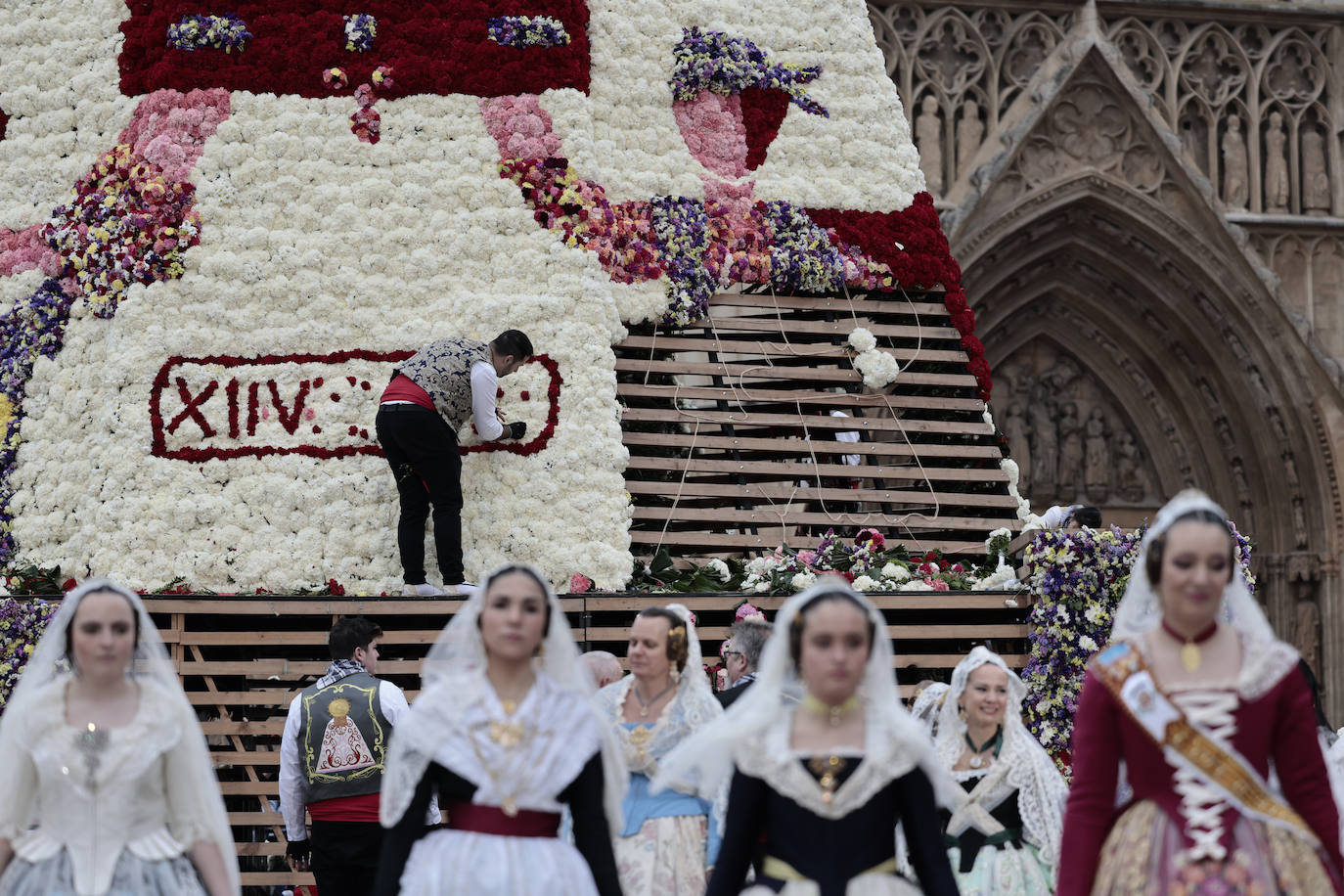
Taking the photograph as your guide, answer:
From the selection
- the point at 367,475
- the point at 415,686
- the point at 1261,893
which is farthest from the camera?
the point at 367,475

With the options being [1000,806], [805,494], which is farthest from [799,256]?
[1000,806]

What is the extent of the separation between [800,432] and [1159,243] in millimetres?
8702

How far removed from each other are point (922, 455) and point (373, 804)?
521 cm

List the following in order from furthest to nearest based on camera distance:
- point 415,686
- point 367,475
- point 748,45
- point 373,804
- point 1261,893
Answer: point 748,45 → point 367,475 → point 415,686 → point 373,804 → point 1261,893

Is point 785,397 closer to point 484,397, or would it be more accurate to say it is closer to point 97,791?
point 484,397

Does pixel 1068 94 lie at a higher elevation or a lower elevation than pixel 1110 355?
higher

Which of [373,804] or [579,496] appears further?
[579,496]

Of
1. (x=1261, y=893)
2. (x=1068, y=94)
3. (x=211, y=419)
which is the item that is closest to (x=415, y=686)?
(x=211, y=419)

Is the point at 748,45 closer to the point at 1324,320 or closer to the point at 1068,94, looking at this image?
the point at 1068,94

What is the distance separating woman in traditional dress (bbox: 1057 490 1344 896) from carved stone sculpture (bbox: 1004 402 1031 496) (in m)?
15.6

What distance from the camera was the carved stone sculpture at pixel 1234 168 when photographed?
18891 mm

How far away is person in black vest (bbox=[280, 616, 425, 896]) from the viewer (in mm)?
7098

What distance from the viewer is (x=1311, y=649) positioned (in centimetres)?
1878

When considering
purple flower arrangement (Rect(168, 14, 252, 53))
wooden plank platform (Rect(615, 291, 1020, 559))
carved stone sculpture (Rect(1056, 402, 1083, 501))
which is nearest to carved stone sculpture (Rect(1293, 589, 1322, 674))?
carved stone sculpture (Rect(1056, 402, 1083, 501))
